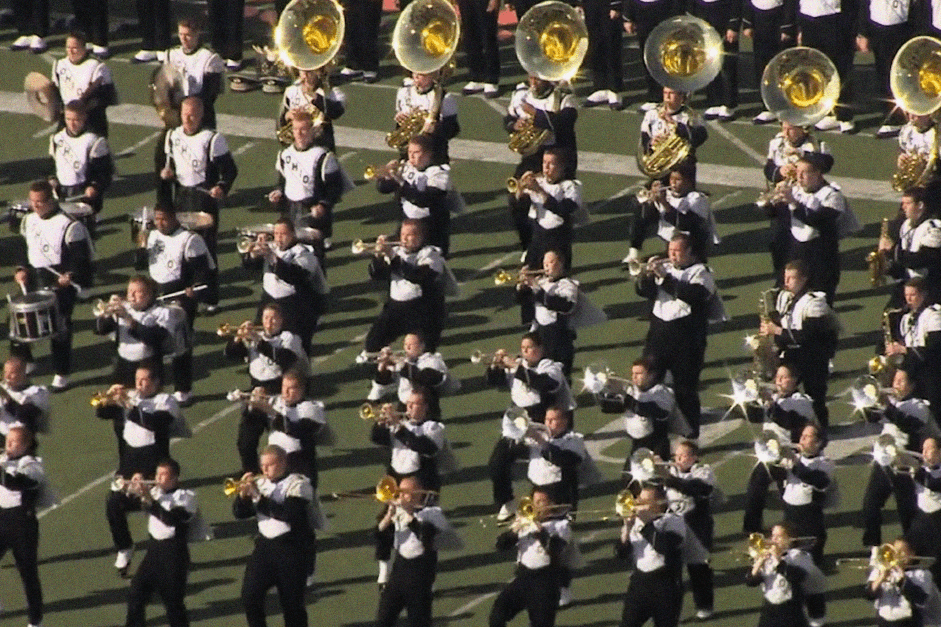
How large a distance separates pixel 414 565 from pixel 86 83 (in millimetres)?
10338

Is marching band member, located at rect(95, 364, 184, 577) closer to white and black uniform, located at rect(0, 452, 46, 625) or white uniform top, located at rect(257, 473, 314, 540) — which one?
white and black uniform, located at rect(0, 452, 46, 625)

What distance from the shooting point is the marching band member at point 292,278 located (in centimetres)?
3073

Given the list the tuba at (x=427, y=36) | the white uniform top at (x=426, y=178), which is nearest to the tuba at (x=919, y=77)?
the white uniform top at (x=426, y=178)

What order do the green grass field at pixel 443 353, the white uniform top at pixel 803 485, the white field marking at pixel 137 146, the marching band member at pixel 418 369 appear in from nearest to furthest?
the white uniform top at pixel 803 485
the green grass field at pixel 443 353
the marching band member at pixel 418 369
the white field marking at pixel 137 146

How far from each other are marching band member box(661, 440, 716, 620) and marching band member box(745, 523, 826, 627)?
804 mm

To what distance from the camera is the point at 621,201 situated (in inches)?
1396

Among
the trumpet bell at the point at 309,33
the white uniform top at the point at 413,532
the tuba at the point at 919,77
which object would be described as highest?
the tuba at the point at 919,77

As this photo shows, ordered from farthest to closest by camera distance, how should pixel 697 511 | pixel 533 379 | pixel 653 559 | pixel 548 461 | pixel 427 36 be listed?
pixel 427 36
pixel 533 379
pixel 548 461
pixel 697 511
pixel 653 559

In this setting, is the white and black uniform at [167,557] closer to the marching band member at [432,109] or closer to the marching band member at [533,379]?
the marching band member at [533,379]

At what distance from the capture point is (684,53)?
113ft

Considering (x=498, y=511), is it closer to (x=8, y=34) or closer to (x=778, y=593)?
(x=778, y=593)

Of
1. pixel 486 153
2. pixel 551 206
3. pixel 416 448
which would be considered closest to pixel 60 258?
pixel 551 206

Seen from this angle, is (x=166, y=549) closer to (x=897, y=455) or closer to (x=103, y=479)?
(x=103, y=479)

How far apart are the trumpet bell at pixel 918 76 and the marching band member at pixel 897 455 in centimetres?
495
